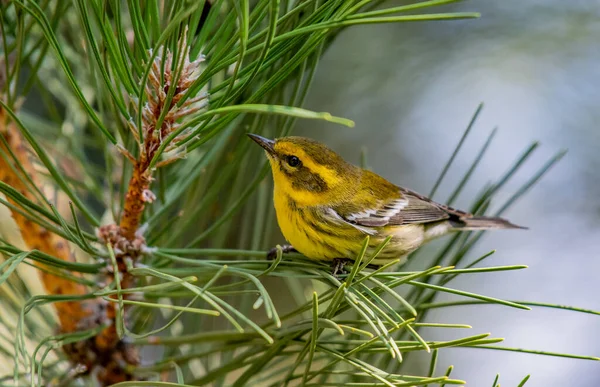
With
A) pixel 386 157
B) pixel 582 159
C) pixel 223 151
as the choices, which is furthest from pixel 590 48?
pixel 223 151

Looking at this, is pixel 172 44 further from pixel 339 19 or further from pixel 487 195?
pixel 487 195

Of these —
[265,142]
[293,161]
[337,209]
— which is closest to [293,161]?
[293,161]

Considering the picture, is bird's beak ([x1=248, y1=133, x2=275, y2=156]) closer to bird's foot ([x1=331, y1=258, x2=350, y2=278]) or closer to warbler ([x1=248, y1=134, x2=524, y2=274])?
warbler ([x1=248, y1=134, x2=524, y2=274])

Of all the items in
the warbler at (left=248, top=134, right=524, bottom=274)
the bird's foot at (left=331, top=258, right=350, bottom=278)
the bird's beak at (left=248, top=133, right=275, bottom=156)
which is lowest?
the bird's foot at (left=331, top=258, right=350, bottom=278)

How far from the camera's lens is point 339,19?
860mm

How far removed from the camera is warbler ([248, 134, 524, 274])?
172cm

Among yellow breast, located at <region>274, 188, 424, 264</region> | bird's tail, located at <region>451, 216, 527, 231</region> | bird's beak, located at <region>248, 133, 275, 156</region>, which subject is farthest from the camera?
bird's tail, located at <region>451, 216, 527, 231</region>

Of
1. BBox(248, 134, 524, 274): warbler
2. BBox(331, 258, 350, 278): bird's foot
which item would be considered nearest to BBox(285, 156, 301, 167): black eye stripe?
BBox(248, 134, 524, 274): warbler

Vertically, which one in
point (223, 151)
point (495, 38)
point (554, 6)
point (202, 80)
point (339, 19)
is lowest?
point (223, 151)

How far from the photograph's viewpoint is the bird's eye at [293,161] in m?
1.81

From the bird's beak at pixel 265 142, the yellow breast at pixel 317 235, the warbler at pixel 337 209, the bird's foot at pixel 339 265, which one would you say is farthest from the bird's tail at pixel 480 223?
the bird's beak at pixel 265 142

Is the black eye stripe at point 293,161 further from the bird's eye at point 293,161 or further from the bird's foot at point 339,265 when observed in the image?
the bird's foot at point 339,265

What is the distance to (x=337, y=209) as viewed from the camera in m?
1.89

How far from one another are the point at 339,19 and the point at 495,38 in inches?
75.9
